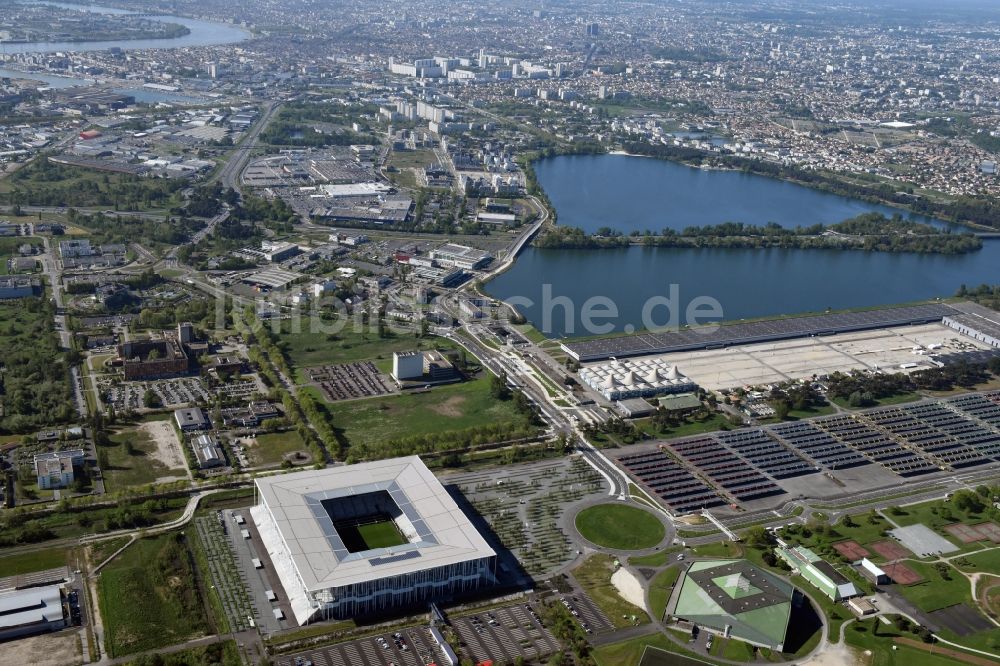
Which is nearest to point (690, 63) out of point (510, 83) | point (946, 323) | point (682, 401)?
point (510, 83)

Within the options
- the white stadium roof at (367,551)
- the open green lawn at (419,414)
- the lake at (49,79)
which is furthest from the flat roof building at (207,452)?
the lake at (49,79)

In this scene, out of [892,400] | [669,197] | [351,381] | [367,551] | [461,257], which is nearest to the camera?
[367,551]

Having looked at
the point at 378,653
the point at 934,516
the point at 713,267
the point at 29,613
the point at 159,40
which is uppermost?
the point at 159,40

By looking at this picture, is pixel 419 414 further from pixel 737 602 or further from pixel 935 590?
pixel 935 590

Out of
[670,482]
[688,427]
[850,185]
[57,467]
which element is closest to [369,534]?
[57,467]

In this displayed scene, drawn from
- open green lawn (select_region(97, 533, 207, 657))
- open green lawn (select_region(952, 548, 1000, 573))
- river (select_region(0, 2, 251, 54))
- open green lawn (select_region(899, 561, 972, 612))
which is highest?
river (select_region(0, 2, 251, 54))

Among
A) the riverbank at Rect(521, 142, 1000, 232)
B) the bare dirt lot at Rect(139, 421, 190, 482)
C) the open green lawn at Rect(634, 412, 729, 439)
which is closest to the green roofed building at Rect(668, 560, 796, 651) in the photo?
the open green lawn at Rect(634, 412, 729, 439)

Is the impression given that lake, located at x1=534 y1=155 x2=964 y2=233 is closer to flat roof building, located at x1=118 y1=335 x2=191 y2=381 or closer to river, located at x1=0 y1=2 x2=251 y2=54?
flat roof building, located at x1=118 y1=335 x2=191 y2=381
